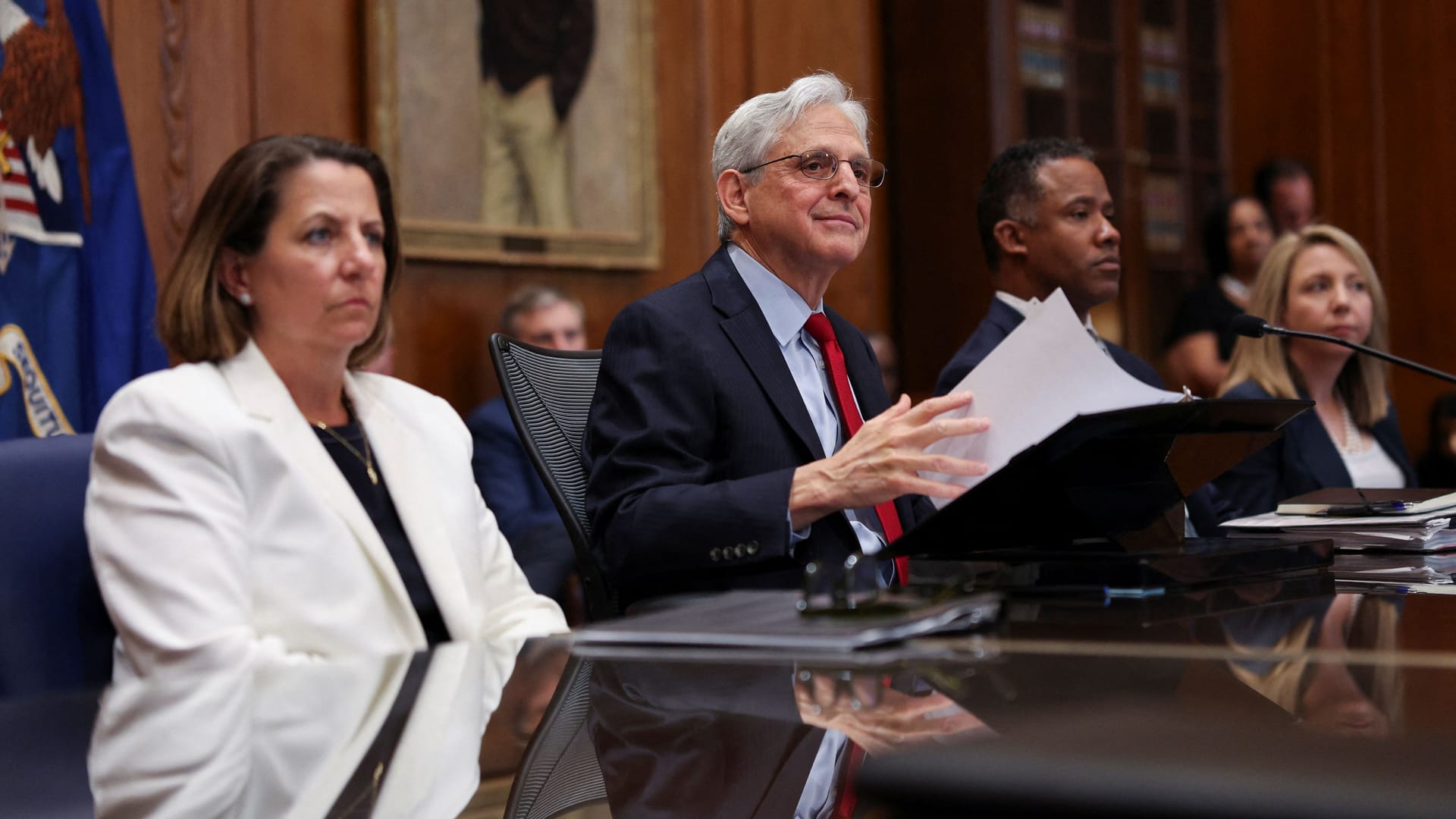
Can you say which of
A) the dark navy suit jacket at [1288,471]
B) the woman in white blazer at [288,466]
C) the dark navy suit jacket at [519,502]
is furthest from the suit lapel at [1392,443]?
the woman in white blazer at [288,466]

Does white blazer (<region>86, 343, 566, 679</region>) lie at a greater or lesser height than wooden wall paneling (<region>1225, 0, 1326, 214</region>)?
lesser

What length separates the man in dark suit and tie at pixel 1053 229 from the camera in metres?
2.93

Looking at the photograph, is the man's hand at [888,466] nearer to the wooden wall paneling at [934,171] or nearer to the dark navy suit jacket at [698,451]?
the dark navy suit jacket at [698,451]

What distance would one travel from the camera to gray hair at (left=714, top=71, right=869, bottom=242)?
2.10 meters

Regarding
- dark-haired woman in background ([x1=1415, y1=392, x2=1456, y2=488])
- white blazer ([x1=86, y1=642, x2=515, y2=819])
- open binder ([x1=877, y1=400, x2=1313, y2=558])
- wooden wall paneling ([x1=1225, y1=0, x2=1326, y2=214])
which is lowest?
dark-haired woman in background ([x1=1415, y1=392, x2=1456, y2=488])

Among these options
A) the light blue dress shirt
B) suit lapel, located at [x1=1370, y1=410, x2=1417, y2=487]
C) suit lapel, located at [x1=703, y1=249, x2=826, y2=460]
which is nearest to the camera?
suit lapel, located at [x1=703, y1=249, x2=826, y2=460]

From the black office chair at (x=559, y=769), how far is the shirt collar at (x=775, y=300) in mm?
1150

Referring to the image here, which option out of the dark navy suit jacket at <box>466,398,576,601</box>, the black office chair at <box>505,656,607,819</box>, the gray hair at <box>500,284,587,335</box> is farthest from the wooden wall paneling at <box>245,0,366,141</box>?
the black office chair at <box>505,656,607,819</box>

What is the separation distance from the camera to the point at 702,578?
1728 mm

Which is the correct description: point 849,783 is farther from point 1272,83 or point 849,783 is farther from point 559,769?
point 1272,83

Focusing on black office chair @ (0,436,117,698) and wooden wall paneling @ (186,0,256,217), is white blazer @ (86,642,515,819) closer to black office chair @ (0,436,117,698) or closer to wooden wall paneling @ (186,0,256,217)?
black office chair @ (0,436,117,698)

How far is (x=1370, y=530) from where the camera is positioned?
6.11 ft

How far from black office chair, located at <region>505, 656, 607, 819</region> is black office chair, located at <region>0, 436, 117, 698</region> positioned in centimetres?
80

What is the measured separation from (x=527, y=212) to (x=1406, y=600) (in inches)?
135
